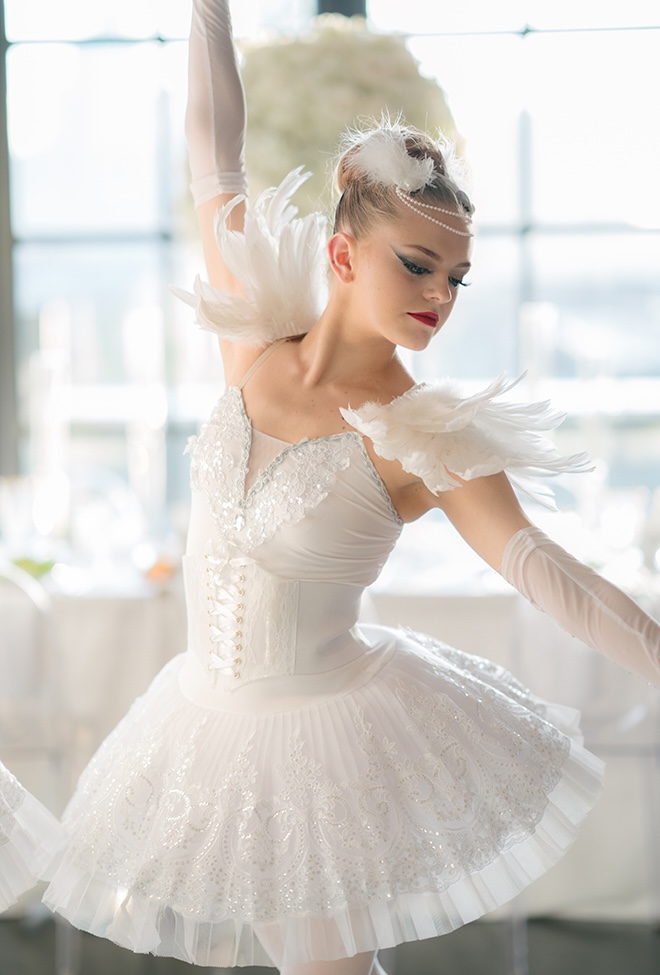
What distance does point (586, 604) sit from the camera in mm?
1343

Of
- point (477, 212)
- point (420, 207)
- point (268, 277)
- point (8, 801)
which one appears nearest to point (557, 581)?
point (420, 207)

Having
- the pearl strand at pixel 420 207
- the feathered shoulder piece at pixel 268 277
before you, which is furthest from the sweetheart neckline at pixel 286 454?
the pearl strand at pixel 420 207

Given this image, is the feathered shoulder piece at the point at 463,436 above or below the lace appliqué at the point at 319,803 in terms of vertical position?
above

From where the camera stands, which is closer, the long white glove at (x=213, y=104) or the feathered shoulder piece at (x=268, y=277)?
the feathered shoulder piece at (x=268, y=277)

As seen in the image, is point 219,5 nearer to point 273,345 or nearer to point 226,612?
point 273,345

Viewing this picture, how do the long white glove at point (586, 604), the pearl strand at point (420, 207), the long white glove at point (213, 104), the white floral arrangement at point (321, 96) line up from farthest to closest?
the white floral arrangement at point (321, 96) < the long white glove at point (213, 104) < the pearl strand at point (420, 207) < the long white glove at point (586, 604)

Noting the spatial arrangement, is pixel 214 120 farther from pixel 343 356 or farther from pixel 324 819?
pixel 324 819

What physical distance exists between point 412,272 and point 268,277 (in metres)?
0.32

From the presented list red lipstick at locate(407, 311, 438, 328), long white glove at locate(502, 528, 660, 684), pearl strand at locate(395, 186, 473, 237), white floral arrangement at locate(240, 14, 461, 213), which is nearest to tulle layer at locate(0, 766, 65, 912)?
long white glove at locate(502, 528, 660, 684)

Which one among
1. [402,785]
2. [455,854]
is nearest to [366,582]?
[402,785]

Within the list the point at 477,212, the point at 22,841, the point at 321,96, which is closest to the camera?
the point at 22,841

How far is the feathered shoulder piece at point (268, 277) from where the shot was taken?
5.64ft

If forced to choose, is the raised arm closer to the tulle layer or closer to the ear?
the ear

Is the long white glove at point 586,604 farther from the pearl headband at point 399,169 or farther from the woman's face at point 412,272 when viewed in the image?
the pearl headband at point 399,169
